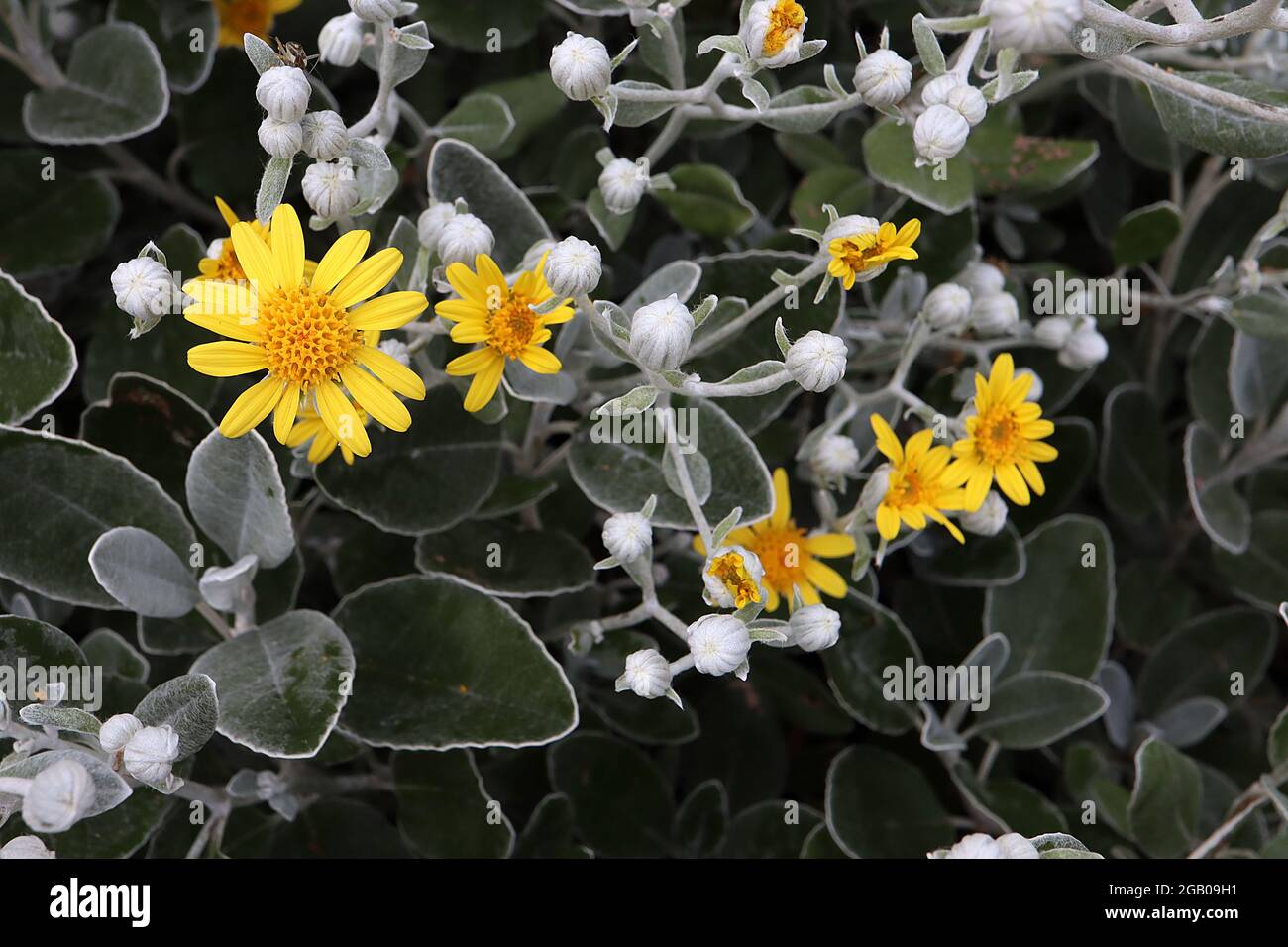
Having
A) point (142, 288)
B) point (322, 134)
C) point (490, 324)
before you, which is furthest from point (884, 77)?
point (142, 288)

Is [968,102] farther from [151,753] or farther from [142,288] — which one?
[151,753]

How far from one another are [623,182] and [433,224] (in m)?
0.30

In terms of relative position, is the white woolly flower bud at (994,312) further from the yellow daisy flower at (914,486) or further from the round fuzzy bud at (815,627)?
the round fuzzy bud at (815,627)

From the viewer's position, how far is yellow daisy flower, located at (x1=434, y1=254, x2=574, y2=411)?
5.06 ft

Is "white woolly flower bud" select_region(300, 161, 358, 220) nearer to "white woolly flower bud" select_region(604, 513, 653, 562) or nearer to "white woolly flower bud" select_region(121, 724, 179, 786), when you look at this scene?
"white woolly flower bud" select_region(604, 513, 653, 562)

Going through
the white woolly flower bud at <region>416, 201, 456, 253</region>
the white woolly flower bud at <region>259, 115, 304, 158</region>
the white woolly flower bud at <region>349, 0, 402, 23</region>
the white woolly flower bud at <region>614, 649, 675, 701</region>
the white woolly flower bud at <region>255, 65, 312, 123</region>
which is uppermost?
the white woolly flower bud at <region>349, 0, 402, 23</region>

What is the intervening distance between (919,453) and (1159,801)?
79cm

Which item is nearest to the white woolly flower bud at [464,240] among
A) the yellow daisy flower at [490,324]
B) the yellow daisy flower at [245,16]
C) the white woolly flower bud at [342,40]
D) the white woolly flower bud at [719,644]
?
the yellow daisy flower at [490,324]

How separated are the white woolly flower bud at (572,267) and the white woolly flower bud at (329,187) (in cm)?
28

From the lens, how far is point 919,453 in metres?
1.79

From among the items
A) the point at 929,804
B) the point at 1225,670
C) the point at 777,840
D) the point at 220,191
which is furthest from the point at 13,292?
the point at 1225,670

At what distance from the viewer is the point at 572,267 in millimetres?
1423

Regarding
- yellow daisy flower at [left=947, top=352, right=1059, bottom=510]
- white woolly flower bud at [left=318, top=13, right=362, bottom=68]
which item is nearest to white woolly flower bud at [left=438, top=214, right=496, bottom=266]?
white woolly flower bud at [left=318, top=13, right=362, bottom=68]

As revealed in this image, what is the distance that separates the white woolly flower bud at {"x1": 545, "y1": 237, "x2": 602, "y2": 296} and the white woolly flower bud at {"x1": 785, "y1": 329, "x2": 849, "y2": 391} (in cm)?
27
